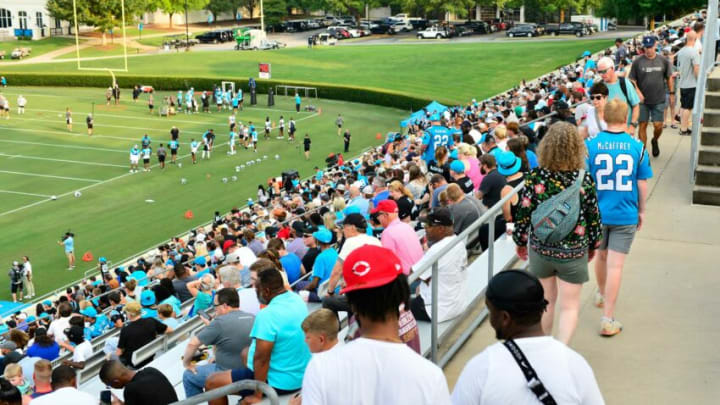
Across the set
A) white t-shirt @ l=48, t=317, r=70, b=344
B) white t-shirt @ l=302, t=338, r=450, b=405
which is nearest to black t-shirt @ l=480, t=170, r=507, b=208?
white t-shirt @ l=302, t=338, r=450, b=405

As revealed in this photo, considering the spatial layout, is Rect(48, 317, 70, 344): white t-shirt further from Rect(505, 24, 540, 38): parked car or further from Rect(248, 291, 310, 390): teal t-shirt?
Result: Rect(505, 24, 540, 38): parked car

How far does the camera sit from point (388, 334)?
140 inches

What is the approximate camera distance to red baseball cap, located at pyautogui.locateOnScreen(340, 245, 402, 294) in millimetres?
3586

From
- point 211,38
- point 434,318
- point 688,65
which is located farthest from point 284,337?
point 211,38

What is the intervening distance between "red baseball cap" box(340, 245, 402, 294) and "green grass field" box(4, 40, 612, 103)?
2072 inches

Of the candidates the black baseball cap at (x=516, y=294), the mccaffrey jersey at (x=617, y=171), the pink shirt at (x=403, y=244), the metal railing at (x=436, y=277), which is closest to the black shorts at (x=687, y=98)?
the metal railing at (x=436, y=277)

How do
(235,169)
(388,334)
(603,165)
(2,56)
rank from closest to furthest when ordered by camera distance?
(388,334) < (603,165) < (235,169) < (2,56)

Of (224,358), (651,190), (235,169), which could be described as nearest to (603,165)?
(224,358)

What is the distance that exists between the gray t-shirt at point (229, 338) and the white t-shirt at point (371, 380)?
3298 mm

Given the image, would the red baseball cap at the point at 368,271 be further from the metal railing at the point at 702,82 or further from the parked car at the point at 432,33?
the parked car at the point at 432,33

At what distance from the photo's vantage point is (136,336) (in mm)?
9383

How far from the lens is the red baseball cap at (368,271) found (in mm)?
3586

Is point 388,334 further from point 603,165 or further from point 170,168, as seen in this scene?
point 170,168

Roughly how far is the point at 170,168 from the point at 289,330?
1349 inches
